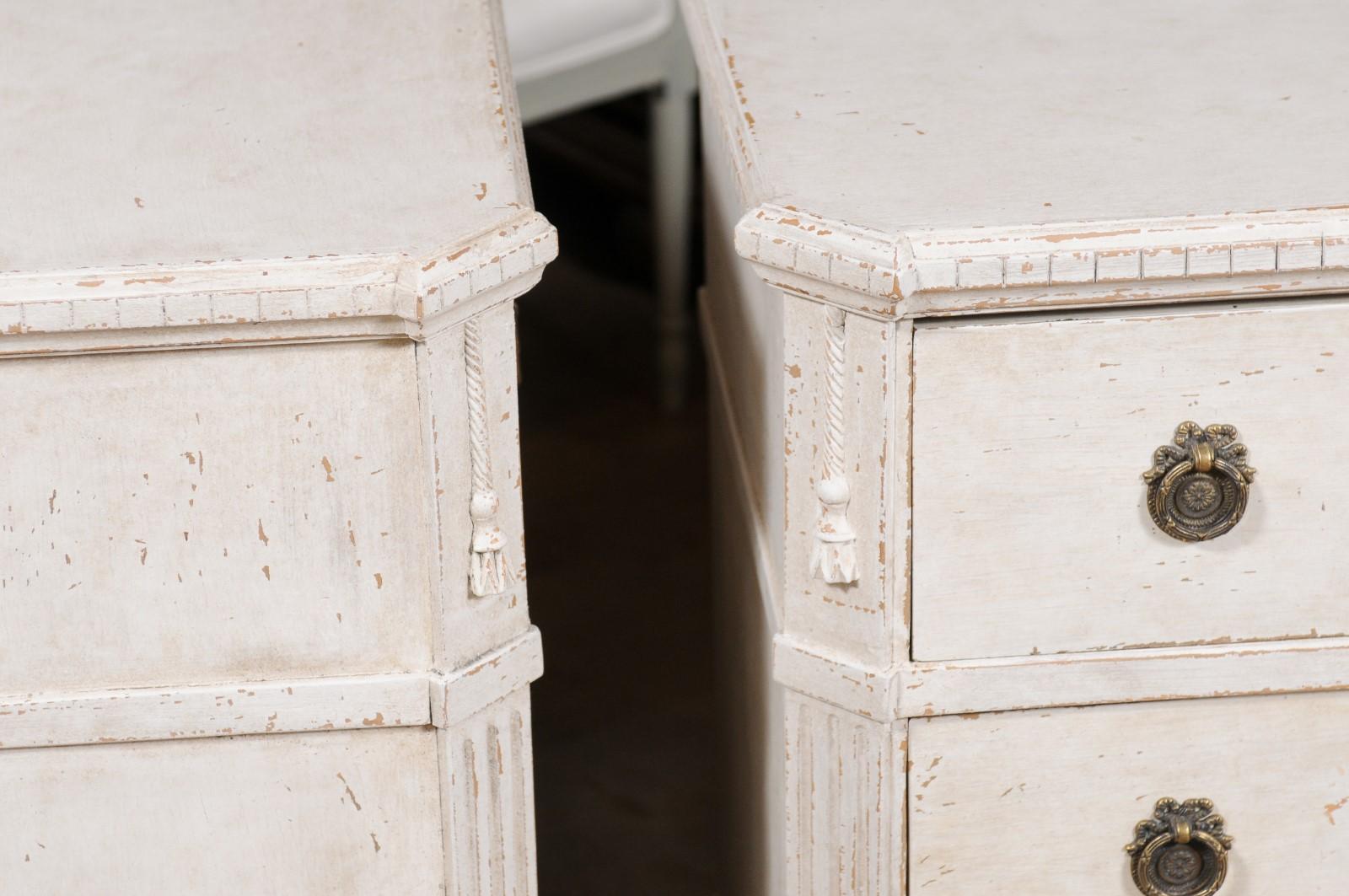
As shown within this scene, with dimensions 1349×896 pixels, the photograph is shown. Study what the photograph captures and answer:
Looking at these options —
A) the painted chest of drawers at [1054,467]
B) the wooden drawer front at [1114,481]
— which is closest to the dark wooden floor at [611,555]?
the painted chest of drawers at [1054,467]

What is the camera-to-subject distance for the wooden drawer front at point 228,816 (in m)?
0.62

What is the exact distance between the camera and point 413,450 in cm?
57

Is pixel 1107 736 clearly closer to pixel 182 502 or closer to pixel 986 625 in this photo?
pixel 986 625

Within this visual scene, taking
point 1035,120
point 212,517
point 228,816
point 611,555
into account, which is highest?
point 1035,120

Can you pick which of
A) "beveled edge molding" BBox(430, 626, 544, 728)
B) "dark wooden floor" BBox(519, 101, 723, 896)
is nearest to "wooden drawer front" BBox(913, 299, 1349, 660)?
"beveled edge molding" BBox(430, 626, 544, 728)

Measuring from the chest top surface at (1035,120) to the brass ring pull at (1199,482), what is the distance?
63 mm

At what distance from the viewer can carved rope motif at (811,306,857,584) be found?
0.56 metres

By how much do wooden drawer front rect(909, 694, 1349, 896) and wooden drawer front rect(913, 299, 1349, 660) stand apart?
0.03 m

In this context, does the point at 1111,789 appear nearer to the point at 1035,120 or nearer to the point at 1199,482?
the point at 1199,482

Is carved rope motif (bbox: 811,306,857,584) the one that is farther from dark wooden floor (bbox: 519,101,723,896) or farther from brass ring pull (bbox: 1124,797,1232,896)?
dark wooden floor (bbox: 519,101,723,896)

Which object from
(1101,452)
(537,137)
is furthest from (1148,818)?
(537,137)

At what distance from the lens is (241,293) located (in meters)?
0.54

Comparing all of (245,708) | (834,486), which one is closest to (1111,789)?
(834,486)

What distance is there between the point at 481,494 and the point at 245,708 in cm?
12
